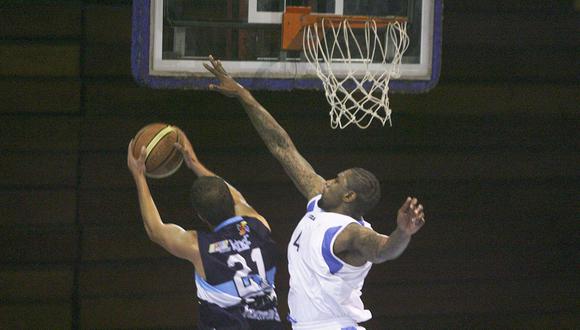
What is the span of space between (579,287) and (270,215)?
95.1 inches

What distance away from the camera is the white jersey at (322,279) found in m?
4.52

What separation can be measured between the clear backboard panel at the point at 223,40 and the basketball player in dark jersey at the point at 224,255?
1.26m

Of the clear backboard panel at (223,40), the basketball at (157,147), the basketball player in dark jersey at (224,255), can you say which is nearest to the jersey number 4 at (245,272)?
the basketball player in dark jersey at (224,255)

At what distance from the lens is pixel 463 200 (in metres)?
6.89

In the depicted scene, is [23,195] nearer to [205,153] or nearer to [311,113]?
[205,153]

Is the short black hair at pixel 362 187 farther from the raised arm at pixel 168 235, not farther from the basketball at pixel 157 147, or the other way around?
the basketball at pixel 157 147

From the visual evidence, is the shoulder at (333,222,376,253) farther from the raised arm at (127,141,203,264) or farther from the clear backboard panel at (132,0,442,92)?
the clear backboard panel at (132,0,442,92)

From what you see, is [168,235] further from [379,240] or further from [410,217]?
[410,217]

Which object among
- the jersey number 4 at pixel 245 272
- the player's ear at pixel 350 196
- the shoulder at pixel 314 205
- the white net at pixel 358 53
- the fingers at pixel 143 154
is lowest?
the jersey number 4 at pixel 245 272

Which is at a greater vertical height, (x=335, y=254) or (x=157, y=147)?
(x=157, y=147)

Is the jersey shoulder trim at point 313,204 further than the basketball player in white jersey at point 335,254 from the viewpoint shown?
Yes

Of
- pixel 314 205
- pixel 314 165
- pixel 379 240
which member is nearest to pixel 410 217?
pixel 379 240

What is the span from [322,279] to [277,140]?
41.1 inches

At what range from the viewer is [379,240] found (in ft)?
14.1
